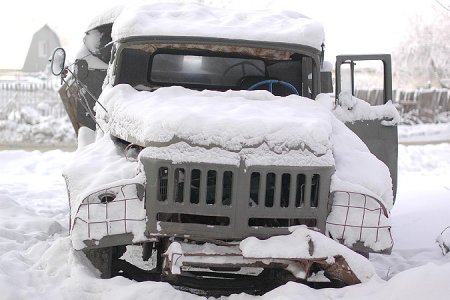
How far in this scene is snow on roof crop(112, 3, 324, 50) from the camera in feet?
16.2

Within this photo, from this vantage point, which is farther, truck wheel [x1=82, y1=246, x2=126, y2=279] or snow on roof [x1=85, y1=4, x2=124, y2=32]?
snow on roof [x1=85, y1=4, x2=124, y2=32]

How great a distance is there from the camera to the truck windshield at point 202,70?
17.7 ft

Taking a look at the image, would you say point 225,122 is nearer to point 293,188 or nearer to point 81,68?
point 293,188

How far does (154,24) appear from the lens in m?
5.00

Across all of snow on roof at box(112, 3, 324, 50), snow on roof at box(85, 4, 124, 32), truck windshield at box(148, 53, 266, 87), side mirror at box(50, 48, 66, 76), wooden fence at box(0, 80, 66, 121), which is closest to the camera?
snow on roof at box(112, 3, 324, 50)

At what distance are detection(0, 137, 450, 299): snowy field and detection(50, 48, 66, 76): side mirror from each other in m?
1.49

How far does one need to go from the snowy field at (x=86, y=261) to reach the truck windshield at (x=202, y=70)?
180 centimetres

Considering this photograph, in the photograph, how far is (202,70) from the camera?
5438 mm

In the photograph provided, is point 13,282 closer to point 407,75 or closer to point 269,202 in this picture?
point 269,202

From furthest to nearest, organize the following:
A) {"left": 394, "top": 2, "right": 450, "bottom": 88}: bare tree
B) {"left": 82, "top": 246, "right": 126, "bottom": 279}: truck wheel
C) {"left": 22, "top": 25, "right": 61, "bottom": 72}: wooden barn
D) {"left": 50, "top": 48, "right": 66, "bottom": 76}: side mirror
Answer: {"left": 22, "top": 25, "right": 61, "bottom": 72}: wooden barn
{"left": 394, "top": 2, "right": 450, "bottom": 88}: bare tree
{"left": 50, "top": 48, "right": 66, "bottom": 76}: side mirror
{"left": 82, "top": 246, "right": 126, "bottom": 279}: truck wheel

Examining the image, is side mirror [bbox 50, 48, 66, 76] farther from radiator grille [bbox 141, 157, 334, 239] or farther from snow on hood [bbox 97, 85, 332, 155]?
radiator grille [bbox 141, 157, 334, 239]

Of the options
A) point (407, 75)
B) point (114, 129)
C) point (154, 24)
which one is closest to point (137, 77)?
point (154, 24)

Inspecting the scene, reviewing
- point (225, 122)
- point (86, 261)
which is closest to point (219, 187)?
point (225, 122)

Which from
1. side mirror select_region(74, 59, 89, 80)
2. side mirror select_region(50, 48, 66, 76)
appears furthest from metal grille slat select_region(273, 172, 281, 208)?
side mirror select_region(74, 59, 89, 80)
